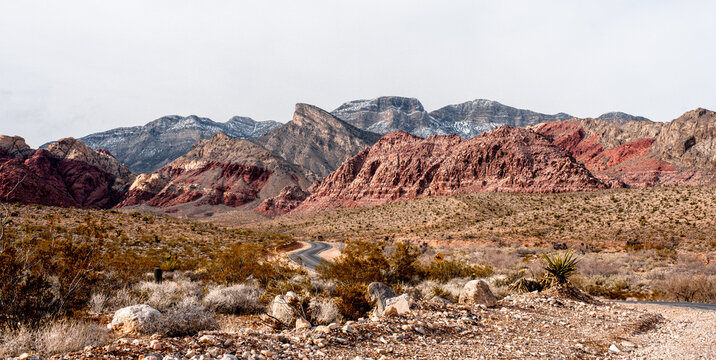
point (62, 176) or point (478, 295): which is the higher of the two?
point (62, 176)

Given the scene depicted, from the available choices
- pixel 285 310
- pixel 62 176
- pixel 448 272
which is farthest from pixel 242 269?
pixel 62 176

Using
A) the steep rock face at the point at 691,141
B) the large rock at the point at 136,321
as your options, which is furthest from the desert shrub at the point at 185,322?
the steep rock face at the point at 691,141

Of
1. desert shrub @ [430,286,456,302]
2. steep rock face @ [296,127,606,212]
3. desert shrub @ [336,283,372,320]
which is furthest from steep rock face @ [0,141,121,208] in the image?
desert shrub @ [430,286,456,302]

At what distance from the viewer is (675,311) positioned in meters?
10.5

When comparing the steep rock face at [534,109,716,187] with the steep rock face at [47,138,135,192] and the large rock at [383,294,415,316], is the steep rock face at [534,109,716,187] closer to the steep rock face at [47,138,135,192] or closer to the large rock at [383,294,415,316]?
the large rock at [383,294,415,316]

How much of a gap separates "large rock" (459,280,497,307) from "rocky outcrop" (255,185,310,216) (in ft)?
383

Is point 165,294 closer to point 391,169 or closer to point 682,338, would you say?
point 682,338

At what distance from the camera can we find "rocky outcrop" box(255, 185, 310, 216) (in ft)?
410

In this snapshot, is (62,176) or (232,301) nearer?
(232,301)

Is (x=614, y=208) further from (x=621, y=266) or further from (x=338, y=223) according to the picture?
(x=338, y=223)

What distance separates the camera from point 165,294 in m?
11.2

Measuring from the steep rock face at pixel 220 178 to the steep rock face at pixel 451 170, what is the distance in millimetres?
31485

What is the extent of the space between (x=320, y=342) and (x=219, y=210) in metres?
138

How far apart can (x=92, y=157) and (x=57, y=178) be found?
21.7 m
